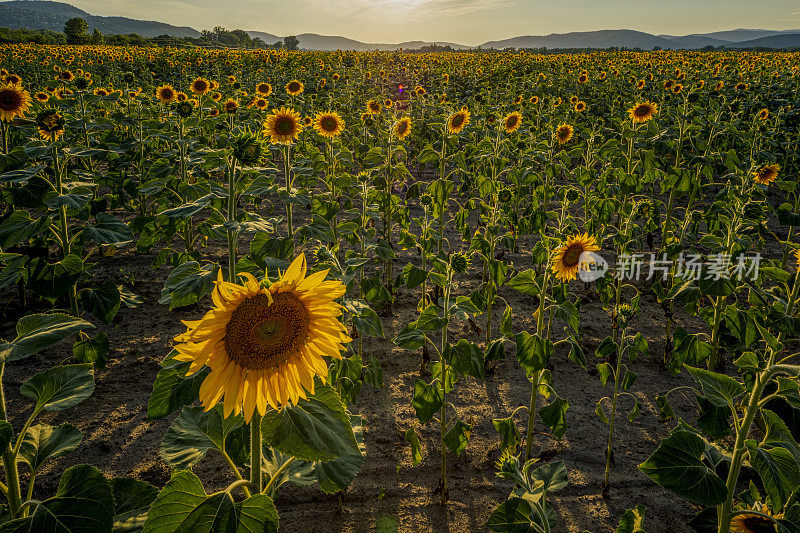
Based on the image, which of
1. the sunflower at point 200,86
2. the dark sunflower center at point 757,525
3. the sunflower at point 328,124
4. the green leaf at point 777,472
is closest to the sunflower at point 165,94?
the sunflower at point 200,86

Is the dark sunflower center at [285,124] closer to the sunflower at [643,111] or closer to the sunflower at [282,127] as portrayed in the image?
the sunflower at [282,127]

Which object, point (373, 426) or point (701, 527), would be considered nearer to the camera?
point (701, 527)

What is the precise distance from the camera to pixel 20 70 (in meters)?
17.8

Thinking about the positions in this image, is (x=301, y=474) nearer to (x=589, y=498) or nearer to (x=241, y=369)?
(x=241, y=369)

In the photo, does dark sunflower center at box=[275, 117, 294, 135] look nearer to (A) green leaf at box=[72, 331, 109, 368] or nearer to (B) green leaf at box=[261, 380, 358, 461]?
(A) green leaf at box=[72, 331, 109, 368]

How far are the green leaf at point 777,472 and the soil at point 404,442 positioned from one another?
1334 millimetres

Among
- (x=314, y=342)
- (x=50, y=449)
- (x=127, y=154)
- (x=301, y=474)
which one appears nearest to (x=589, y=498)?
(x=301, y=474)

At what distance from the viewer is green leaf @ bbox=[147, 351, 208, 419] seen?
1.54 m

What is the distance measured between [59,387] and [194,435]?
452 mm

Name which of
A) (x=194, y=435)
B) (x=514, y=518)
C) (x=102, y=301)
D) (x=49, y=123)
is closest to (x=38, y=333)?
(x=194, y=435)

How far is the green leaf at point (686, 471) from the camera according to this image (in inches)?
71.8

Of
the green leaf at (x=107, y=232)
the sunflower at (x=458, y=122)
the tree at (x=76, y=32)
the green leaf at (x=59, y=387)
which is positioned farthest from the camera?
the tree at (x=76, y=32)

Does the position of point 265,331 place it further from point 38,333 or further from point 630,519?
point 630,519

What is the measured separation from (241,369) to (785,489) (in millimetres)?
2037
